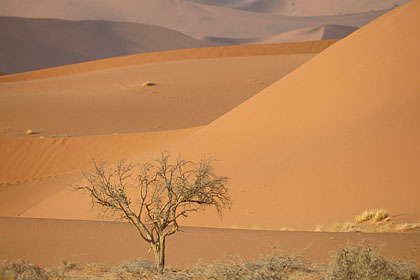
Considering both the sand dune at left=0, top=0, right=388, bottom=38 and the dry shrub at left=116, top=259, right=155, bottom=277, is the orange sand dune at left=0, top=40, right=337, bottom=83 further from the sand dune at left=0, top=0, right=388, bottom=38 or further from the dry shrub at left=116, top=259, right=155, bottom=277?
the sand dune at left=0, top=0, right=388, bottom=38

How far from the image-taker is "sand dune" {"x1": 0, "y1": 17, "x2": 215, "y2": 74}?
85.0 metres

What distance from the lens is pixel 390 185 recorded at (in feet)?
43.0

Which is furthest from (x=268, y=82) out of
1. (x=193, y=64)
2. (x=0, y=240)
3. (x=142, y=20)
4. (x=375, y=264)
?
(x=142, y=20)

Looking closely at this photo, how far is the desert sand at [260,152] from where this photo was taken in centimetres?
1031

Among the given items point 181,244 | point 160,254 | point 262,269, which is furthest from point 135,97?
point 262,269

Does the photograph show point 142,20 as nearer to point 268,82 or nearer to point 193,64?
point 193,64

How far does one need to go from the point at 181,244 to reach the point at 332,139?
23.7 ft

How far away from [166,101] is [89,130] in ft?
24.3

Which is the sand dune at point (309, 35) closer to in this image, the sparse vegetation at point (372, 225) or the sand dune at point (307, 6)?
the sand dune at point (307, 6)

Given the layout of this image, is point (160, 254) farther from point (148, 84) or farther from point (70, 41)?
point (70, 41)

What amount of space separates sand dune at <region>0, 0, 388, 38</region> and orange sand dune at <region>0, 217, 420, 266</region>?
12967cm

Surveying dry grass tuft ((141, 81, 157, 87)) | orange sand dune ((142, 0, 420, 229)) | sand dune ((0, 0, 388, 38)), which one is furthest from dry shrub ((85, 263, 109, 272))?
sand dune ((0, 0, 388, 38))

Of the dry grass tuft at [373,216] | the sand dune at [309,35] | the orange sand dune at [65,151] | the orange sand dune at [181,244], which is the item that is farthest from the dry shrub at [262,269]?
the sand dune at [309,35]

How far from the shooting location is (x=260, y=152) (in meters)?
16.9
